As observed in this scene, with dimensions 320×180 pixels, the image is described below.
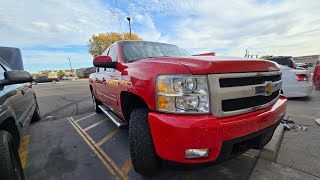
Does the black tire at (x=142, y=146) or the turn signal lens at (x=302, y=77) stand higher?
the turn signal lens at (x=302, y=77)

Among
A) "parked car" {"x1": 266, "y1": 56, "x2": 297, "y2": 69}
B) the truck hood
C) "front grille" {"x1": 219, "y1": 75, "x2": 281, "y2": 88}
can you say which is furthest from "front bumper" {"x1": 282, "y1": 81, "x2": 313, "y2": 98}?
the truck hood

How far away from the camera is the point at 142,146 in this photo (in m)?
1.98

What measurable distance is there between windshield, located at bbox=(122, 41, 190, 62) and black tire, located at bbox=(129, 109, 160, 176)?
44.0 inches

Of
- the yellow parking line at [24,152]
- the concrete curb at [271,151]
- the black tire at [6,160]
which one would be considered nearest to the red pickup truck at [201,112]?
the concrete curb at [271,151]

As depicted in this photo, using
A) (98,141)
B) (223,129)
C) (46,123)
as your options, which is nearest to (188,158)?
→ (223,129)

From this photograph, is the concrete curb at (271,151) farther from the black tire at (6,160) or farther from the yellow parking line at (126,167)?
the black tire at (6,160)

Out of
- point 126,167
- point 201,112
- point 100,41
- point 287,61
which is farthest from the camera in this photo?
point 100,41

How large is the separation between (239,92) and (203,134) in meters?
0.56

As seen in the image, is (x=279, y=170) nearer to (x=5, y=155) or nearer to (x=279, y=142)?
(x=279, y=142)

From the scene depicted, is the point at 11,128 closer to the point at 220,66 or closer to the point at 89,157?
the point at 89,157

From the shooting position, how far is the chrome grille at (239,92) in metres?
1.68

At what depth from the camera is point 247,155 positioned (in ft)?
9.15

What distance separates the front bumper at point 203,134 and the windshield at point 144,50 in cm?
150

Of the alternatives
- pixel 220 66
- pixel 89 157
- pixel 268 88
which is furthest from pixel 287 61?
pixel 89 157
